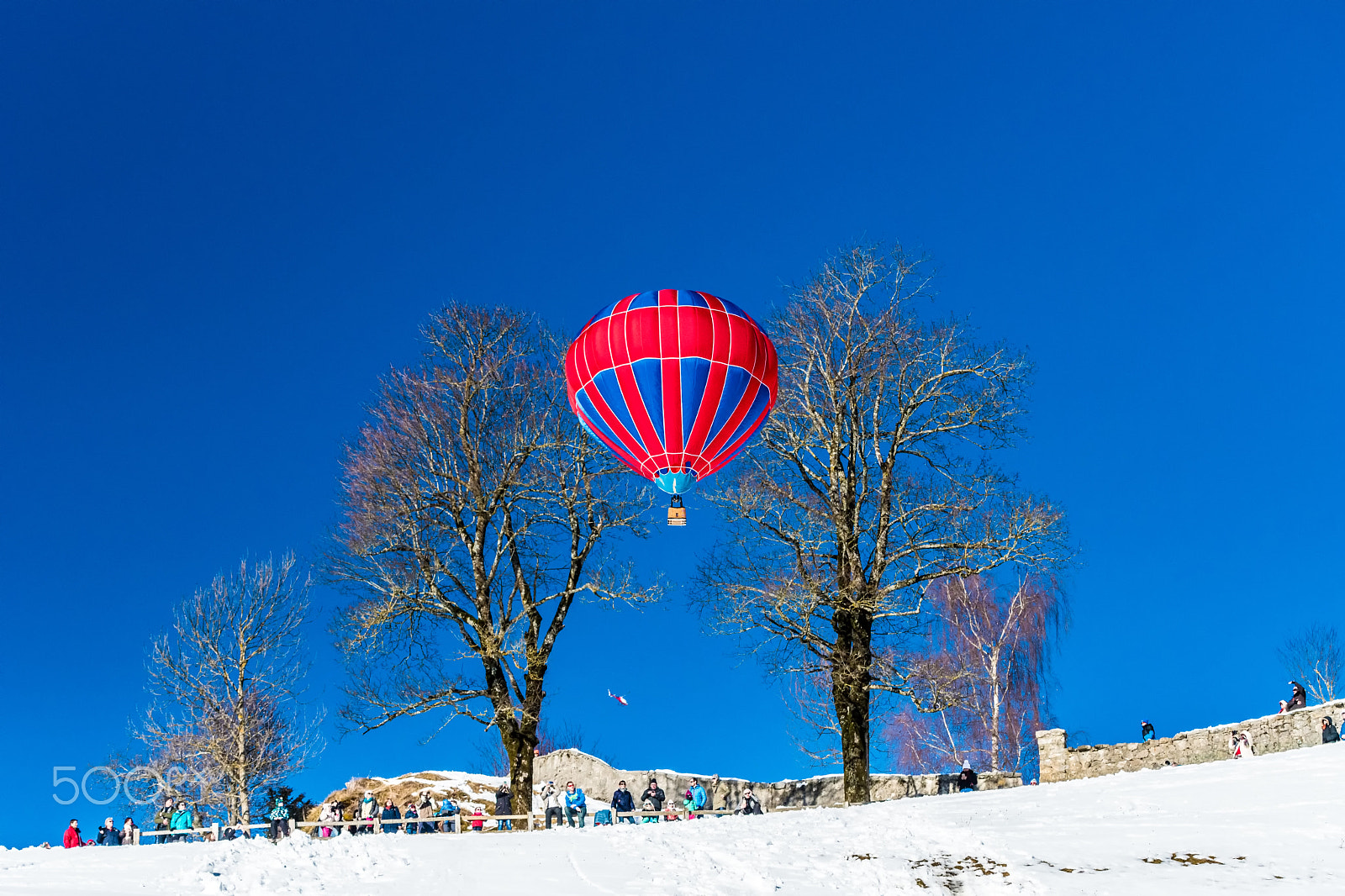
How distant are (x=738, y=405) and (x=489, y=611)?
6734 millimetres

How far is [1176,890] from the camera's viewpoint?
12.5m

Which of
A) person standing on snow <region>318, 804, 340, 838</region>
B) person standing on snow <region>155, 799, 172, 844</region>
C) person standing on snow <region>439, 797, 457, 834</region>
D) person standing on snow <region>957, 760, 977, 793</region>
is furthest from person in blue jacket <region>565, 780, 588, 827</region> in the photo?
person standing on snow <region>957, 760, 977, 793</region>

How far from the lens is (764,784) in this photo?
29.7 m

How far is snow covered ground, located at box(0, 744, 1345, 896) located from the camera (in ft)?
41.2

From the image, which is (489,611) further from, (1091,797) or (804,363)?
(1091,797)

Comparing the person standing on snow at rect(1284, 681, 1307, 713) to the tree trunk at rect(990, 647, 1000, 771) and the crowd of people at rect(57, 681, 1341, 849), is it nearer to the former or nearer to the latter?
the crowd of people at rect(57, 681, 1341, 849)

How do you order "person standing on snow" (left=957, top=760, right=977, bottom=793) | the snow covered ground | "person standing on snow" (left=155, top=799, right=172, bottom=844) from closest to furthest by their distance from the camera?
the snow covered ground
"person standing on snow" (left=155, top=799, right=172, bottom=844)
"person standing on snow" (left=957, top=760, right=977, bottom=793)

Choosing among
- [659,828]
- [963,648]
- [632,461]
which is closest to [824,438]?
[632,461]

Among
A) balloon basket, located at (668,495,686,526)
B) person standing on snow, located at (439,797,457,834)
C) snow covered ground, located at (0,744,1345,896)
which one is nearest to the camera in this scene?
snow covered ground, located at (0,744,1345,896)

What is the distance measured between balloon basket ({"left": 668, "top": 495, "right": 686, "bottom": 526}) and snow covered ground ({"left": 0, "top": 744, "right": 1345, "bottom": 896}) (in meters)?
6.43

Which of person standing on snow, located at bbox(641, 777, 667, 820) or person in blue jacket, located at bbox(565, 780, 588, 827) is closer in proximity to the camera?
person in blue jacket, located at bbox(565, 780, 588, 827)

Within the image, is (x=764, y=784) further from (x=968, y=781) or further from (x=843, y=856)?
(x=843, y=856)

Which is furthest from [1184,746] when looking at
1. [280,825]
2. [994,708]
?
[280,825]

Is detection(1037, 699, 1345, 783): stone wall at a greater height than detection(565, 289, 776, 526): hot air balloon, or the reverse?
detection(565, 289, 776, 526): hot air balloon
